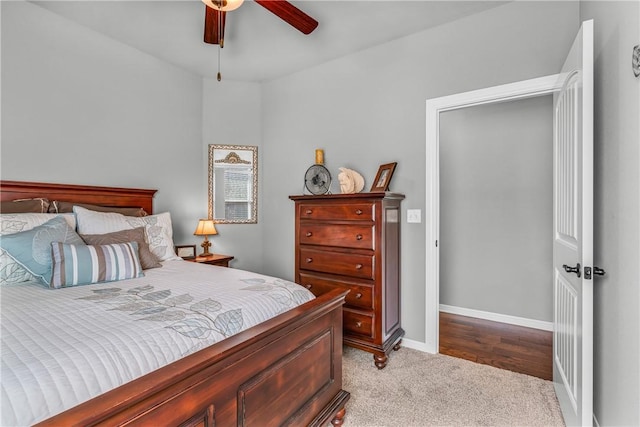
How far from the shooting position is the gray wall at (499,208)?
127 inches

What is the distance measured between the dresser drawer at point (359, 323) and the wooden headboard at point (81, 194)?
2201mm

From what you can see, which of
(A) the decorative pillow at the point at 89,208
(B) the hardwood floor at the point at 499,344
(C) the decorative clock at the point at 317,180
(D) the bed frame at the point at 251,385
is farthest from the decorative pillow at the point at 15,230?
(B) the hardwood floor at the point at 499,344

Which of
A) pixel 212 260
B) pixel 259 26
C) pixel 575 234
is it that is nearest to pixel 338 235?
pixel 212 260

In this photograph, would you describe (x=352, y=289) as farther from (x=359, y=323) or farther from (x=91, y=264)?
(x=91, y=264)

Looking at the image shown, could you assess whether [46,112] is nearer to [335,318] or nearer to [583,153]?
[335,318]

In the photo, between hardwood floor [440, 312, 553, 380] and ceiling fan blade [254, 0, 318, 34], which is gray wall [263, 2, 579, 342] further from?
ceiling fan blade [254, 0, 318, 34]

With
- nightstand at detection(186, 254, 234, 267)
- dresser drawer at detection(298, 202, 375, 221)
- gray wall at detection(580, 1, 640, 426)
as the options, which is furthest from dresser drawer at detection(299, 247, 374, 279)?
gray wall at detection(580, 1, 640, 426)

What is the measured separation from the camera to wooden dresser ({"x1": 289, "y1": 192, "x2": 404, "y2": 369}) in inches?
94.3

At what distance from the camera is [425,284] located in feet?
8.82

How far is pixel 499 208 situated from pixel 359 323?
2161mm

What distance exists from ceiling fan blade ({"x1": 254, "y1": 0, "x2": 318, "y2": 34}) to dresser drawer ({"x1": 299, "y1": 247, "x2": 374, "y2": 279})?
5.50 feet

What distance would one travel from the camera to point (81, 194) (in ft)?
8.63

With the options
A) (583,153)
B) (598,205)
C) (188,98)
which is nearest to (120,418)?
(583,153)

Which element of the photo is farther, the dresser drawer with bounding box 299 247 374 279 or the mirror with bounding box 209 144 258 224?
the mirror with bounding box 209 144 258 224
